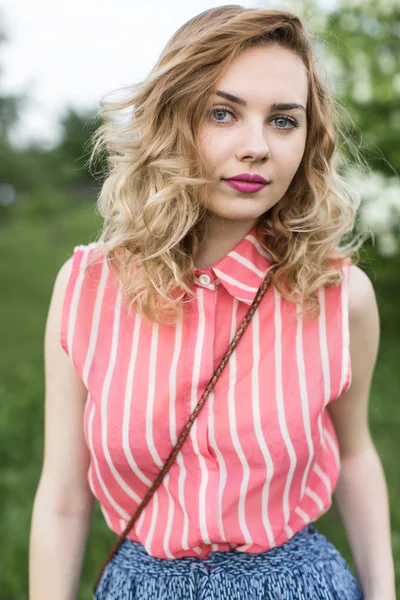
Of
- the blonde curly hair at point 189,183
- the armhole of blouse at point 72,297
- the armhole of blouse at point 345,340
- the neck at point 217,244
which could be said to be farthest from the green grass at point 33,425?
the armhole of blouse at point 345,340

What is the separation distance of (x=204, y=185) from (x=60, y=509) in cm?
89

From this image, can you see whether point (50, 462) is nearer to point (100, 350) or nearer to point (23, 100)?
point (100, 350)

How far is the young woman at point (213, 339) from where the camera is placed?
1.60 metres

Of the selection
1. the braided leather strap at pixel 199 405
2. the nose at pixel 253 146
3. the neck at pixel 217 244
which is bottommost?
the braided leather strap at pixel 199 405

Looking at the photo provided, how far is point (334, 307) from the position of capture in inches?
67.9

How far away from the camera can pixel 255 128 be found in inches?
61.4

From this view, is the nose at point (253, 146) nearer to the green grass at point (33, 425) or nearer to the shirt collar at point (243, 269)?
the shirt collar at point (243, 269)

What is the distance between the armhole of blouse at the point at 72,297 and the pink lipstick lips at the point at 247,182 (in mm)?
425

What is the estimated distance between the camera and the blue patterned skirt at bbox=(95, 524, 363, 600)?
5.39ft

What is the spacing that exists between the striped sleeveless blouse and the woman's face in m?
0.18

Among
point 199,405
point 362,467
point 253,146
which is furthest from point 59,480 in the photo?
point 253,146

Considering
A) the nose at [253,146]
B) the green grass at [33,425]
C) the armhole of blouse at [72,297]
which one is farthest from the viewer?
the green grass at [33,425]

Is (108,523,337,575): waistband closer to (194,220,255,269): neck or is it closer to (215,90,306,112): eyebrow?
(194,220,255,269): neck

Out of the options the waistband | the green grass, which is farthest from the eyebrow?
the waistband
